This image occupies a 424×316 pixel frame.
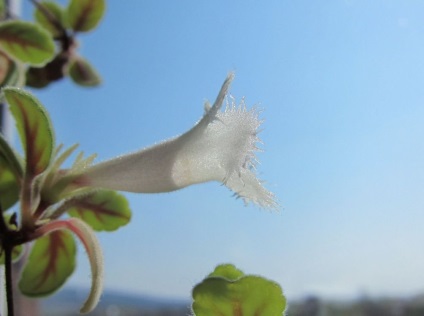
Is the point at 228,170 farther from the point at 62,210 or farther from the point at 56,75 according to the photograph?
the point at 56,75

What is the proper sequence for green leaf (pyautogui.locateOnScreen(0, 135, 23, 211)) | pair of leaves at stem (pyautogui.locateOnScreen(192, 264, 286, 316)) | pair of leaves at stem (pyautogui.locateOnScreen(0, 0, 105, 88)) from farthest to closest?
pair of leaves at stem (pyautogui.locateOnScreen(0, 0, 105, 88)) → green leaf (pyautogui.locateOnScreen(0, 135, 23, 211)) → pair of leaves at stem (pyautogui.locateOnScreen(192, 264, 286, 316))

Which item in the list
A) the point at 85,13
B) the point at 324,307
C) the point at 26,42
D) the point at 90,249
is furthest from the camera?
the point at 324,307

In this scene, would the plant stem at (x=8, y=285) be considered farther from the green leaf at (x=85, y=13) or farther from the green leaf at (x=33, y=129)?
the green leaf at (x=85, y=13)

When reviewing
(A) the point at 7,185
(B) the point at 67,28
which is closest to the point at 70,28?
(B) the point at 67,28

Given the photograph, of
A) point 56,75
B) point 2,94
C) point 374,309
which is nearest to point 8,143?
point 2,94

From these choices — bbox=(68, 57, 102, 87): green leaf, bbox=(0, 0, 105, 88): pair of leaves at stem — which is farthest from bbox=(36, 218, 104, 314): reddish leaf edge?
bbox=(68, 57, 102, 87): green leaf

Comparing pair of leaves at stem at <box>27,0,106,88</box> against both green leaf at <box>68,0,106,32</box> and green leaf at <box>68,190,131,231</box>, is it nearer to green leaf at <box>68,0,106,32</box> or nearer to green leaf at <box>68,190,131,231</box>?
green leaf at <box>68,0,106,32</box>

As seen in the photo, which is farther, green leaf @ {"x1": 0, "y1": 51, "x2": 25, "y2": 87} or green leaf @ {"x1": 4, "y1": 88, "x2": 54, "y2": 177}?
green leaf @ {"x1": 0, "y1": 51, "x2": 25, "y2": 87}

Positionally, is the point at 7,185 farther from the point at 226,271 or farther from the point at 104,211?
the point at 226,271
